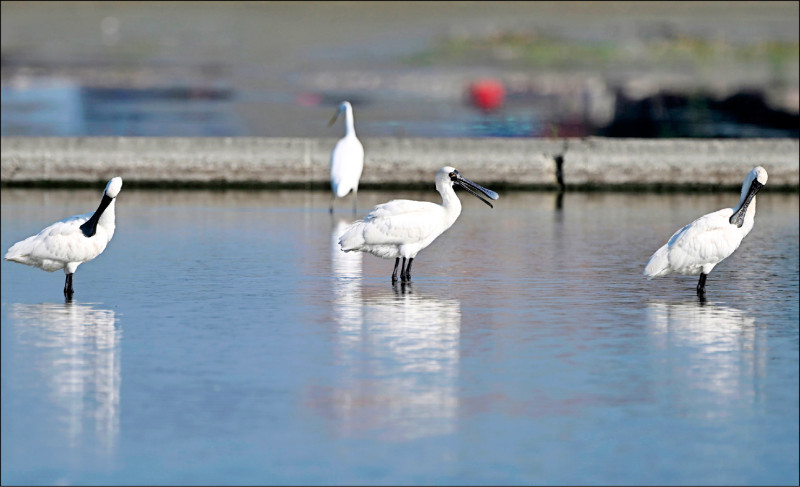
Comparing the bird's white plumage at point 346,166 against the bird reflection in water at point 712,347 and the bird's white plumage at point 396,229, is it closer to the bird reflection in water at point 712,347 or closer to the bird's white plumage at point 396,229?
the bird's white plumage at point 396,229

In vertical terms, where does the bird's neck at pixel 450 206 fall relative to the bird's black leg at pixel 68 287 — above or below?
above

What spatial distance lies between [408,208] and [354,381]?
4.69m

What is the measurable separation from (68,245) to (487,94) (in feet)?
184

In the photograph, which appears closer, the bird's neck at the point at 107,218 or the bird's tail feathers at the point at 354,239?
the bird's neck at the point at 107,218

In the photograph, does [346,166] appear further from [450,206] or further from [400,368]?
[400,368]

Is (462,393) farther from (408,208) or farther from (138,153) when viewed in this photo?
(138,153)

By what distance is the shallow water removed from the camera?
8.23 meters

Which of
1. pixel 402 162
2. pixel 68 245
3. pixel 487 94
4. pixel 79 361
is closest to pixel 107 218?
pixel 68 245

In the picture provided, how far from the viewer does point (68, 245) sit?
13.3m

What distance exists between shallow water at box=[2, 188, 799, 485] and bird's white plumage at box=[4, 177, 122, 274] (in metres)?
0.30

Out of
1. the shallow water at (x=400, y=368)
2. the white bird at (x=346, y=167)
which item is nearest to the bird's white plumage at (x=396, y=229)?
the shallow water at (x=400, y=368)

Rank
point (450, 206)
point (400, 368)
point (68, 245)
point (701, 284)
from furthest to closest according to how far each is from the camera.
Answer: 1. point (450, 206)
2. point (701, 284)
3. point (68, 245)
4. point (400, 368)

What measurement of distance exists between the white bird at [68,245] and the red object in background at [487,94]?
149 feet

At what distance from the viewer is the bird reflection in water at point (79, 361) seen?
8923mm
